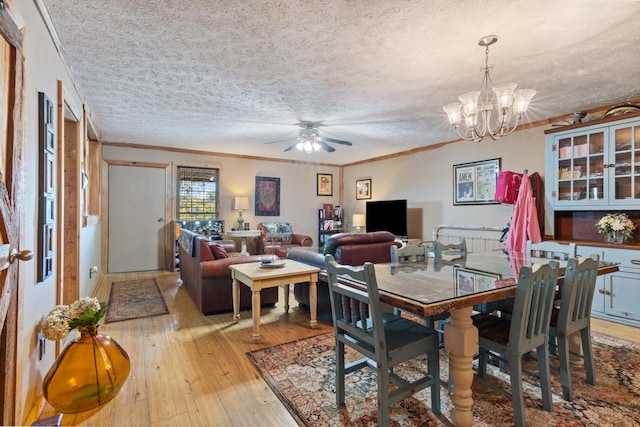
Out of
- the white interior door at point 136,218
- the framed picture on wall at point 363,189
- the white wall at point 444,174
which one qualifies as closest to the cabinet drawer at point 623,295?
the white wall at point 444,174

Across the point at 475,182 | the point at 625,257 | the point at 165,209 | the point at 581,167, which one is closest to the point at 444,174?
the point at 475,182

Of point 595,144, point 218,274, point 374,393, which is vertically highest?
point 595,144

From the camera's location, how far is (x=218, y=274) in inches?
136

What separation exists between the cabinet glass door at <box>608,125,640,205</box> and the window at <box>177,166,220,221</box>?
6124mm

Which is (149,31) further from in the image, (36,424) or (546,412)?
(546,412)

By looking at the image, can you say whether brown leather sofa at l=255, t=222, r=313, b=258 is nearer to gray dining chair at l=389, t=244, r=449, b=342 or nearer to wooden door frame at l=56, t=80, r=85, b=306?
wooden door frame at l=56, t=80, r=85, b=306

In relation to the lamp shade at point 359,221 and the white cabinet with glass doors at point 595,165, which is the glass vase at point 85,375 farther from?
the lamp shade at point 359,221

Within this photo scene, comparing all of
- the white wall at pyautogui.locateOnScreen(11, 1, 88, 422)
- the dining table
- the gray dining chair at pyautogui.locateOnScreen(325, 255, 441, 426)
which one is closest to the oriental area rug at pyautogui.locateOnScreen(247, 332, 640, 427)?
the gray dining chair at pyautogui.locateOnScreen(325, 255, 441, 426)

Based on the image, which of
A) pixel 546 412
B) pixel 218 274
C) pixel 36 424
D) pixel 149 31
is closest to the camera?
pixel 36 424

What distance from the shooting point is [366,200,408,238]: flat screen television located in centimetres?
602

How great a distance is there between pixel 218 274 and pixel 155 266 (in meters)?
3.27

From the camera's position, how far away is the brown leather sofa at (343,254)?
329 centimetres

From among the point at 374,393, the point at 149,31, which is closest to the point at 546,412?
the point at 374,393

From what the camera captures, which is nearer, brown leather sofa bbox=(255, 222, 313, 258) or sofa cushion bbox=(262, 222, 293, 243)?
brown leather sofa bbox=(255, 222, 313, 258)
